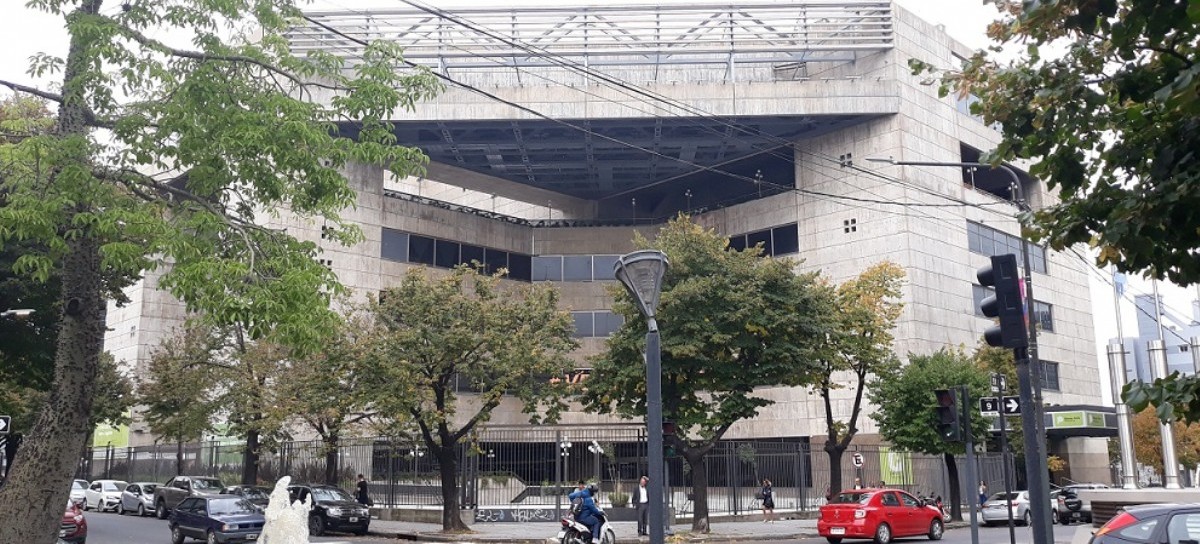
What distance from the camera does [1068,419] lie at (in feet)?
160

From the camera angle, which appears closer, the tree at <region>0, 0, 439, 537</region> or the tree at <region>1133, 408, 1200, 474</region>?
the tree at <region>0, 0, 439, 537</region>

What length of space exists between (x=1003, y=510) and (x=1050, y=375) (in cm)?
2066

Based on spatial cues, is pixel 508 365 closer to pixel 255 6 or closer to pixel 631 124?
pixel 255 6

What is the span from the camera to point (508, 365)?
29.2 metres

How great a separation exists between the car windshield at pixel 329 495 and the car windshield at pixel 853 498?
48.3ft

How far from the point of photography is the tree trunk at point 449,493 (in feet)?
98.2

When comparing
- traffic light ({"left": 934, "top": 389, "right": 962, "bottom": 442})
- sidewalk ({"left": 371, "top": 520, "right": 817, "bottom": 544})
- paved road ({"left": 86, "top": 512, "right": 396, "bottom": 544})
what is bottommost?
sidewalk ({"left": 371, "top": 520, "right": 817, "bottom": 544})

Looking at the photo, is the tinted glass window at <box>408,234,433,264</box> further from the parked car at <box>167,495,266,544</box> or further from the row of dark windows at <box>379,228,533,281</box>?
the parked car at <box>167,495,266,544</box>

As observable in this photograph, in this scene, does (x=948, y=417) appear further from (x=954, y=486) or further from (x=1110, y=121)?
(x=954, y=486)

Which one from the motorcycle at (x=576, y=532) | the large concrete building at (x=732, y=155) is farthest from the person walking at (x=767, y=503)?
the motorcycle at (x=576, y=532)

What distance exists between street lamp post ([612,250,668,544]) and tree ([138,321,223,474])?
100 feet

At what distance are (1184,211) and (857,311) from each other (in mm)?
29463

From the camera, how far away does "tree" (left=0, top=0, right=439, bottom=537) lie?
10.4 m

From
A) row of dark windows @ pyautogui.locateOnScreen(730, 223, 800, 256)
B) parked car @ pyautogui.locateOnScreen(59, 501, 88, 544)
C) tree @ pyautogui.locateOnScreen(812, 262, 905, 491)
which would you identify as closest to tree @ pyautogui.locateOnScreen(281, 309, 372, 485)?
parked car @ pyautogui.locateOnScreen(59, 501, 88, 544)
